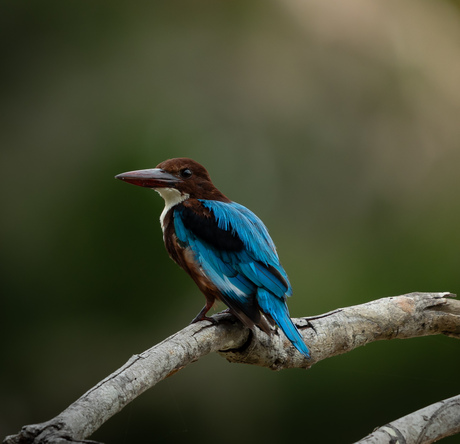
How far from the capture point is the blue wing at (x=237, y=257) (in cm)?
173

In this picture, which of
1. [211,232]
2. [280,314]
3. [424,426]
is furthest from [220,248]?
[424,426]

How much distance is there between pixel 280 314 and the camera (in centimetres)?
168

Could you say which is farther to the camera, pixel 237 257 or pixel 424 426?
pixel 237 257

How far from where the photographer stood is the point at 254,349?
1.74 metres

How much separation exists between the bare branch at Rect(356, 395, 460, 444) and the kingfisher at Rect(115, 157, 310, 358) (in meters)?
0.26

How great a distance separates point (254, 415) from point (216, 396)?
18 centimetres

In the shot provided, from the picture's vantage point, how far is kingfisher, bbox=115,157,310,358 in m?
1.72

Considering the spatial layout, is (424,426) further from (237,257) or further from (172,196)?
(172,196)

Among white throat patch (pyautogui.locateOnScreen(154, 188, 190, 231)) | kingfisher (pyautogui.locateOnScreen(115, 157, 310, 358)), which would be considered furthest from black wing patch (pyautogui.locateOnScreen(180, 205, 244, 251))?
white throat patch (pyautogui.locateOnScreen(154, 188, 190, 231))

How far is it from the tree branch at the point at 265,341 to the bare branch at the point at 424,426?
351 mm

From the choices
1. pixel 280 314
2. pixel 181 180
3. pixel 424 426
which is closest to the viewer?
pixel 424 426

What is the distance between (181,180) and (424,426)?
950 millimetres

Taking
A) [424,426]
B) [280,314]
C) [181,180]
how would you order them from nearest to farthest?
[424,426], [280,314], [181,180]

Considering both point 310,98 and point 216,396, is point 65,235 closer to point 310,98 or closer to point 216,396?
point 216,396
